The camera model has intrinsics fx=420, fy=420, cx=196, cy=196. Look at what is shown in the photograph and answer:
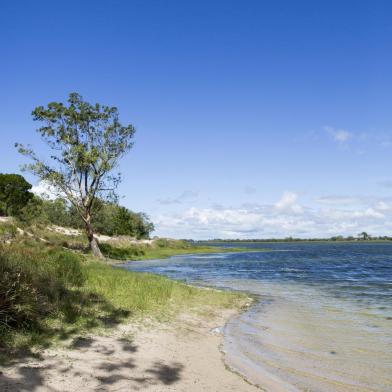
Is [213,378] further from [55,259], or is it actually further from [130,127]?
[130,127]

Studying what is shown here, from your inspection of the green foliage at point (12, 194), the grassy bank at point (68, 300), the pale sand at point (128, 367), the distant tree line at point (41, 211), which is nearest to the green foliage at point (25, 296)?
the grassy bank at point (68, 300)

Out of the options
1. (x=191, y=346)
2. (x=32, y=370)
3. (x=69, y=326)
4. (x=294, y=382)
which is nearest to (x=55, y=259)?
(x=69, y=326)

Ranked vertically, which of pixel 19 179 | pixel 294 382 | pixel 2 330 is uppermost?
pixel 19 179

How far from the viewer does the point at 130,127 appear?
49938mm

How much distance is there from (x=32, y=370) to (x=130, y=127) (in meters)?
43.9

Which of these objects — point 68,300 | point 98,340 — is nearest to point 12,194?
point 68,300

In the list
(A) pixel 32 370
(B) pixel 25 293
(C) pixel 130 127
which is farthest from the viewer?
(C) pixel 130 127

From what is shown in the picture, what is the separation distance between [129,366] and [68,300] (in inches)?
188

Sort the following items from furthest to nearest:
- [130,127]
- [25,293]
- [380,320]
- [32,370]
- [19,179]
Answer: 1. [19,179]
2. [130,127]
3. [380,320]
4. [25,293]
5. [32,370]

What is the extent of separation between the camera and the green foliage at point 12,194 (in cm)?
8344

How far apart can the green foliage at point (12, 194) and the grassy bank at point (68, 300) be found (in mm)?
71115

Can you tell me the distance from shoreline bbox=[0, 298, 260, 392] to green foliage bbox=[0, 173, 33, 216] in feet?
258

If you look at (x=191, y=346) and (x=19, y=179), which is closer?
(x=191, y=346)

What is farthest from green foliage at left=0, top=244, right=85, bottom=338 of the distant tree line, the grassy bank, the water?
the distant tree line
